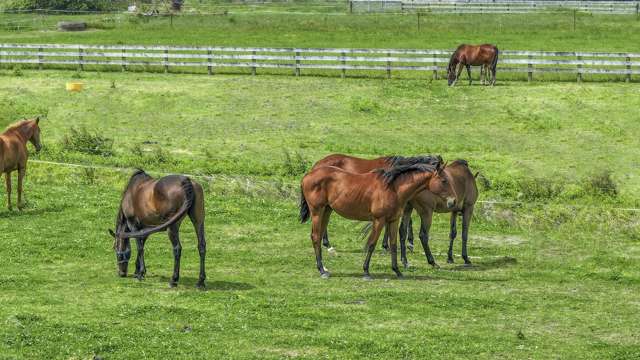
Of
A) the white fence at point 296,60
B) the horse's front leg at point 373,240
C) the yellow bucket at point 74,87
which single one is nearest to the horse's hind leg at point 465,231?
the horse's front leg at point 373,240

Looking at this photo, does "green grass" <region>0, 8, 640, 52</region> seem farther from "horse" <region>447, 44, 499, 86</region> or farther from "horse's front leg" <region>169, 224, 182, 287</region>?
"horse's front leg" <region>169, 224, 182, 287</region>

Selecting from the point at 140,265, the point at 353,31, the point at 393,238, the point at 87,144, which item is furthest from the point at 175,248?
the point at 353,31

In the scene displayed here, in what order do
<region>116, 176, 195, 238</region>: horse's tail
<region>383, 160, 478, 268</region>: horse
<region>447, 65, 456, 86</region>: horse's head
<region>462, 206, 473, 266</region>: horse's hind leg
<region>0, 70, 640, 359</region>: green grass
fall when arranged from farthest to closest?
<region>447, 65, 456, 86</region>: horse's head < <region>462, 206, 473, 266</region>: horse's hind leg < <region>383, 160, 478, 268</region>: horse < <region>116, 176, 195, 238</region>: horse's tail < <region>0, 70, 640, 359</region>: green grass

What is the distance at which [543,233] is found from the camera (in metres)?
27.5

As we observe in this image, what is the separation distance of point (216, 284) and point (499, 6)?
74.9 meters

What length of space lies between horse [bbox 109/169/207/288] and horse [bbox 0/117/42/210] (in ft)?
25.2

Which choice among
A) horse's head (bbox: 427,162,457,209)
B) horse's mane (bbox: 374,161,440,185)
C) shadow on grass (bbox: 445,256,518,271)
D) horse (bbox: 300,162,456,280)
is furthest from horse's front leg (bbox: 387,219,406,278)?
shadow on grass (bbox: 445,256,518,271)

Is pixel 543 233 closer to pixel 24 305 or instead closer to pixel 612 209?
pixel 612 209

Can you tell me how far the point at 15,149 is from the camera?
28141mm

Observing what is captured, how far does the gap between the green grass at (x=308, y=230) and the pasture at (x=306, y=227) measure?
0.21 ft

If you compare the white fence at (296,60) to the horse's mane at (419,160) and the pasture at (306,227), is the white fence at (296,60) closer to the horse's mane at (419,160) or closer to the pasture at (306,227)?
the pasture at (306,227)

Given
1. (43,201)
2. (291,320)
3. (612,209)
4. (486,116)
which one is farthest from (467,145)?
(291,320)

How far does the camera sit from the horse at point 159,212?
19984 millimetres

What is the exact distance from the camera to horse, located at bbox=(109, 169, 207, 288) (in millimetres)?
19984
